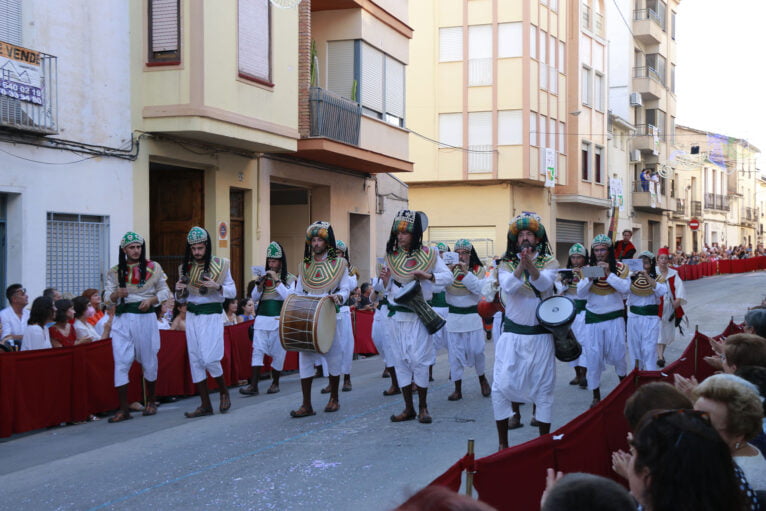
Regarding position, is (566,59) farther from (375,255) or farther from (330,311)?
(330,311)

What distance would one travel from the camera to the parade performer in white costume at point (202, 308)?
10.7 m

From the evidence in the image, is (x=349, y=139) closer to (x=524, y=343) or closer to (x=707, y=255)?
(x=524, y=343)

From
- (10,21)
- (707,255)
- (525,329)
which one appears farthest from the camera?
(707,255)

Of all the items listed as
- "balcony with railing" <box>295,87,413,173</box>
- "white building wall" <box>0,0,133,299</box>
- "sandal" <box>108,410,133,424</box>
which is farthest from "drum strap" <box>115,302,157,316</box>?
"balcony with railing" <box>295,87,413,173</box>

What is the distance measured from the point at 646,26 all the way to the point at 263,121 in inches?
1477

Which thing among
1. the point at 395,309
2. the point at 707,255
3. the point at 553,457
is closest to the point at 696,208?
the point at 707,255

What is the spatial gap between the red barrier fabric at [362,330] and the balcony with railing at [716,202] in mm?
54294

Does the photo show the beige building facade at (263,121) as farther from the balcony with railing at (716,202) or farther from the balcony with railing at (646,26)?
the balcony with railing at (716,202)

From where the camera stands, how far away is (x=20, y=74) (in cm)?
1335

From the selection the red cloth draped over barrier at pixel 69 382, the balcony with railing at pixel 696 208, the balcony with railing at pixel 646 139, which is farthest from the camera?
the balcony with railing at pixel 696 208

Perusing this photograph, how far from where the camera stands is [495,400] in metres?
7.96

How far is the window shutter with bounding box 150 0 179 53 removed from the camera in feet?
53.9

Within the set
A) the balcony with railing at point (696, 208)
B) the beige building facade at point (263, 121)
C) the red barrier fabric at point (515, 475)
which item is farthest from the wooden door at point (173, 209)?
the balcony with railing at point (696, 208)

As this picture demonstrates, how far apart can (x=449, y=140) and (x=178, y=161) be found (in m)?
19.8
